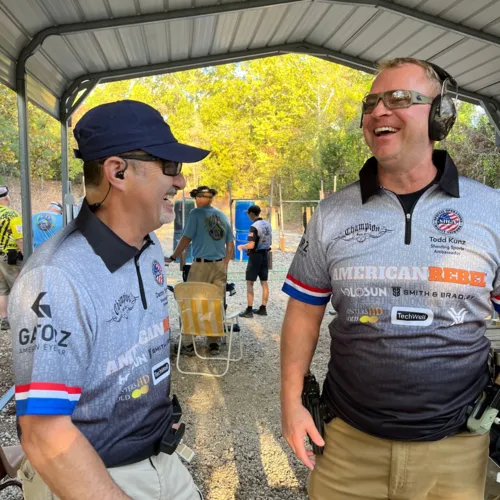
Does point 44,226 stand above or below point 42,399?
above

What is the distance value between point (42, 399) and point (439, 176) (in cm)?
136

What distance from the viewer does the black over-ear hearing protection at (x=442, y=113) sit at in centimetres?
147

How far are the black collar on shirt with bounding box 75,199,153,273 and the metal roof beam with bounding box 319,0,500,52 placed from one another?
4754 mm

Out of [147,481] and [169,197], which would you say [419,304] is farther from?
[147,481]

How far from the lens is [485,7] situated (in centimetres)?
458

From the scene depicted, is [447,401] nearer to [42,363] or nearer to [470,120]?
[42,363]

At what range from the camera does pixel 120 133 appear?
125cm

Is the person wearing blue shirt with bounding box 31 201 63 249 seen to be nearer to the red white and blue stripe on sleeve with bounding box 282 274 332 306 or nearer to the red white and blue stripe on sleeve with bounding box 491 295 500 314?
the red white and blue stripe on sleeve with bounding box 282 274 332 306

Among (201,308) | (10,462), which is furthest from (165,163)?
(201,308)

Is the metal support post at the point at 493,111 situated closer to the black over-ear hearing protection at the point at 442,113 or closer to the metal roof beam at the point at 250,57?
the metal roof beam at the point at 250,57

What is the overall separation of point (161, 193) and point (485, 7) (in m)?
4.85

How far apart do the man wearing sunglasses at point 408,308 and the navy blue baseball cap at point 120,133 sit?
651 millimetres

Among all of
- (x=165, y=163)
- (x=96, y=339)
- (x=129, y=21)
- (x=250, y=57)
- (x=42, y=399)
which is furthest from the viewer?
(x=250, y=57)

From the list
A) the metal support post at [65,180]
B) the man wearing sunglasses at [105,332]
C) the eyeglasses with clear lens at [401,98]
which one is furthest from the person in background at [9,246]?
the eyeglasses with clear lens at [401,98]
